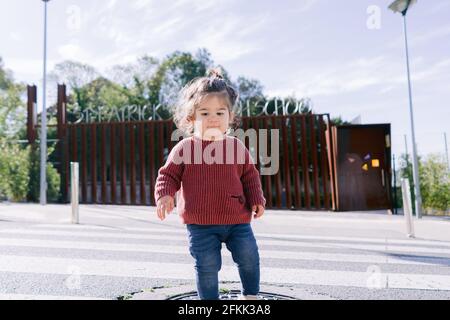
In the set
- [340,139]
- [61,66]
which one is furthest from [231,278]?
[61,66]

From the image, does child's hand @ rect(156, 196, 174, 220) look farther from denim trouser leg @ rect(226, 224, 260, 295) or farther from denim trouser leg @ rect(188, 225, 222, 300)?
denim trouser leg @ rect(226, 224, 260, 295)

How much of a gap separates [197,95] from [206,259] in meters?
0.90

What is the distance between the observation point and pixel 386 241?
5.01 metres

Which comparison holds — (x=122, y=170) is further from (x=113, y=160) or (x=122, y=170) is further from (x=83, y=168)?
(x=83, y=168)

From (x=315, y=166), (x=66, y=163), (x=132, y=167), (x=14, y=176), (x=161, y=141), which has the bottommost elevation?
(x=315, y=166)

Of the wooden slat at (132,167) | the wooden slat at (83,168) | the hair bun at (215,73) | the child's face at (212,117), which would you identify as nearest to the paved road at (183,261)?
the child's face at (212,117)

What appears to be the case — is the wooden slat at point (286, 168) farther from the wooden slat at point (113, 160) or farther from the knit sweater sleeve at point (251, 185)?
the knit sweater sleeve at point (251, 185)

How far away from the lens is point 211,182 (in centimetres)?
207

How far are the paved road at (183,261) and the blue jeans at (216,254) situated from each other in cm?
50

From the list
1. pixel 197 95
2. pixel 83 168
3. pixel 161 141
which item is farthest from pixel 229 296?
pixel 83 168

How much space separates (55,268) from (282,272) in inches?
75.4

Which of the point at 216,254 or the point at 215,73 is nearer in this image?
the point at 216,254

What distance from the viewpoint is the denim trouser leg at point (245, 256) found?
2.01 metres
